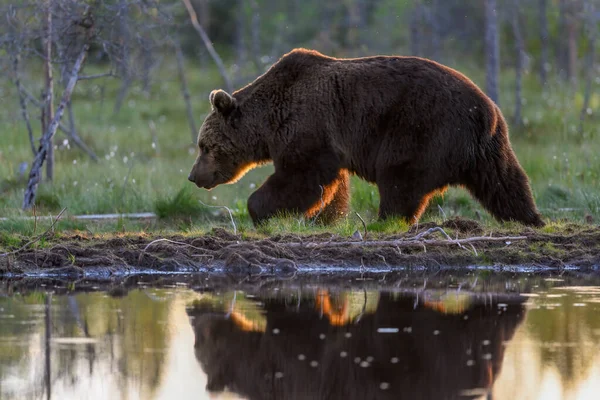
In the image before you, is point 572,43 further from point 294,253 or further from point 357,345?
point 357,345

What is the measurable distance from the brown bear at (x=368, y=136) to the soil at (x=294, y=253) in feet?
1.88

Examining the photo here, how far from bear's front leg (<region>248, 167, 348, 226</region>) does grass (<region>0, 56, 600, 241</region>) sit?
181mm

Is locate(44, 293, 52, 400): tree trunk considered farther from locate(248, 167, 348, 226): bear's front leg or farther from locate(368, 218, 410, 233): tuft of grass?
locate(368, 218, 410, 233): tuft of grass

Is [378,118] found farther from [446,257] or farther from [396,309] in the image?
[396,309]

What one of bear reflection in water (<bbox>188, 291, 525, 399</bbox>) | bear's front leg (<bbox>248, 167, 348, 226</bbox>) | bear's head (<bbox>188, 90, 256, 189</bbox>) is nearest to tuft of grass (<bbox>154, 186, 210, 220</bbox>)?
bear's head (<bbox>188, 90, 256, 189</bbox>)

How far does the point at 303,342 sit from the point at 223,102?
15.7 feet

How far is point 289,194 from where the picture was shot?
30.5ft

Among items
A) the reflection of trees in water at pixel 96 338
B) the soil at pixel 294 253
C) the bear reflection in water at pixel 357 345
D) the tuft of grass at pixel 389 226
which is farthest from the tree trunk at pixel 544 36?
the reflection of trees in water at pixel 96 338

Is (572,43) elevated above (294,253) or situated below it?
above

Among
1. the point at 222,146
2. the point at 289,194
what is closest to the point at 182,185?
the point at 222,146

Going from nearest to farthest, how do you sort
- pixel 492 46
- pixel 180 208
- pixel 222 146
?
pixel 222 146 → pixel 180 208 → pixel 492 46

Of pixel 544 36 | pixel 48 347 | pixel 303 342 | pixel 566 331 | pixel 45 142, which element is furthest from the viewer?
pixel 544 36

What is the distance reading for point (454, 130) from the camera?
879 cm

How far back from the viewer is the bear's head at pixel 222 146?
9984 millimetres
